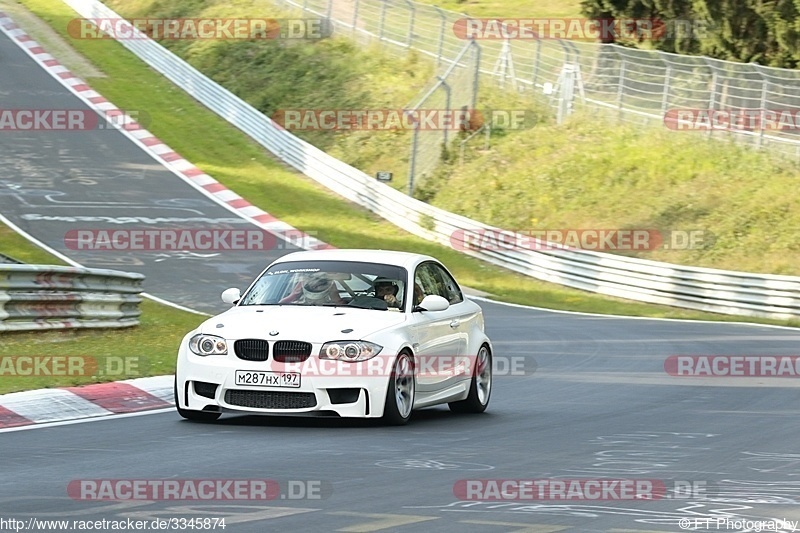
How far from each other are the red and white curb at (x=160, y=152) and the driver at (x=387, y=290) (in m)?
19.8

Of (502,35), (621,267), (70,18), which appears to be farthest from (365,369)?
(70,18)

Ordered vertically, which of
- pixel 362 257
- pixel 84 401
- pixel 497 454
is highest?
pixel 362 257

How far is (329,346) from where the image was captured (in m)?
11.0

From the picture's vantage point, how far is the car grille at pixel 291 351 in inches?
431

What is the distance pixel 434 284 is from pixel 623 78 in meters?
26.5

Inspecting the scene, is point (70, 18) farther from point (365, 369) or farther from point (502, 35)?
point (365, 369)

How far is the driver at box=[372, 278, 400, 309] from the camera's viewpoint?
11.9m

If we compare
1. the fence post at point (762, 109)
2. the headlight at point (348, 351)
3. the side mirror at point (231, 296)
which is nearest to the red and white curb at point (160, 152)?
the fence post at point (762, 109)

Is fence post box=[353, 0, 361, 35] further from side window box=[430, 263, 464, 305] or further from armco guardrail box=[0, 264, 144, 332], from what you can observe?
side window box=[430, 263, 464, 305]

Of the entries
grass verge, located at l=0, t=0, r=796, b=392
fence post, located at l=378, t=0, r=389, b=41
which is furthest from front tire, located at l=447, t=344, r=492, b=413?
fence post, located at l=378, t=0, r=389, b=41

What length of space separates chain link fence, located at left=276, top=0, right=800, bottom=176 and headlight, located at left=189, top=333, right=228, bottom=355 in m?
25.6

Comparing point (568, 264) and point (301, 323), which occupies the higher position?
point (301, 323)

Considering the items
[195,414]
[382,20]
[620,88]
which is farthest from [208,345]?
[382,20]

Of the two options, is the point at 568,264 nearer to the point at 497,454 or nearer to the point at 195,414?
the point at 195,414
